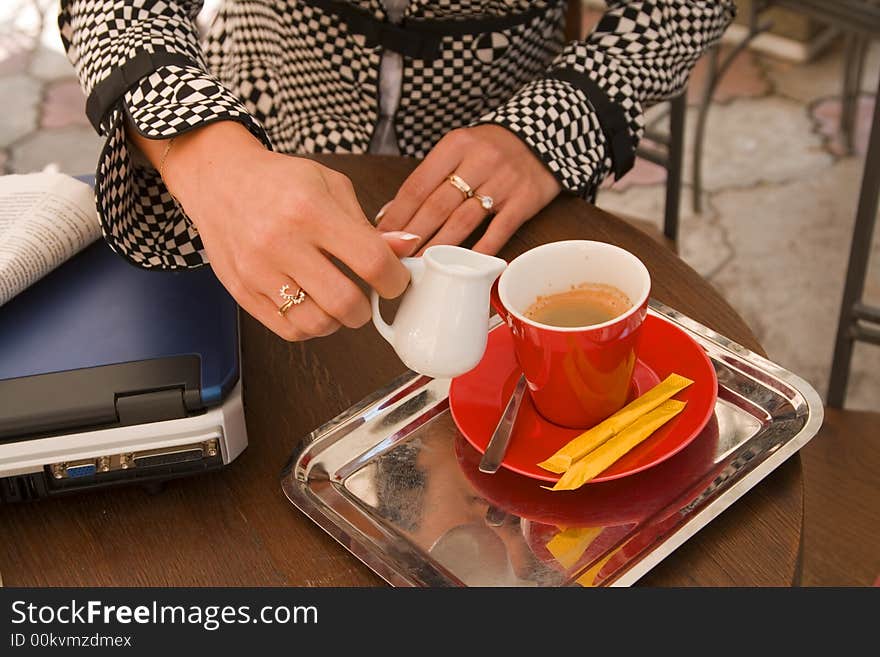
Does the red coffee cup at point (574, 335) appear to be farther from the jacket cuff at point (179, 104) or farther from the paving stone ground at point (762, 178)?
the paving stone ground at point (762, 178)

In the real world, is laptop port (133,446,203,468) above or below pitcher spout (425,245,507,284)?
below

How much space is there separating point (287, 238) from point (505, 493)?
0.24m

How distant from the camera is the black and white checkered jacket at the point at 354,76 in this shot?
86cm

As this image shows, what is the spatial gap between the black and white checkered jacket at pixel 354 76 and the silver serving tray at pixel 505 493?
0.24 meters

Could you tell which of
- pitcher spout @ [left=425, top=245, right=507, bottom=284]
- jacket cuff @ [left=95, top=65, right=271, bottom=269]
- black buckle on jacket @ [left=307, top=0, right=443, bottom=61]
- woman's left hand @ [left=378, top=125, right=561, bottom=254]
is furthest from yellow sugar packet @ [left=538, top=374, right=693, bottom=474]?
black buckle on jacket @ [left=307, top=0, right=443, bottom=61]

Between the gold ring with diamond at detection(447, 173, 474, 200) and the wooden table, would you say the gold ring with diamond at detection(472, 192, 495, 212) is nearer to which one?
the gold ring with diamond at detection(447, 173, 474, 200)

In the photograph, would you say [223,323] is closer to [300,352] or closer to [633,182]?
[300,352]

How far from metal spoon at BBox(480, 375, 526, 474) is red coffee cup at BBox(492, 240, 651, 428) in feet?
0.06

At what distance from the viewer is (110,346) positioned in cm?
75

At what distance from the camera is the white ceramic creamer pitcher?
65 centimetres

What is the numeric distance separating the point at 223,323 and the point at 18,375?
153 mm

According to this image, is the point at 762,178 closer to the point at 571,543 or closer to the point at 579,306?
the point at 579,306

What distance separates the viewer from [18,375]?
726 mm
